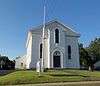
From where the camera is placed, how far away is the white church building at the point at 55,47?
141 feet

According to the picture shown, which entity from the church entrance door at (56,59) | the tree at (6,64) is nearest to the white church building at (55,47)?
the church entrance door at (56,59)

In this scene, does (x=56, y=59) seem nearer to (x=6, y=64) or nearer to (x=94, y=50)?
(x=94, y=50)

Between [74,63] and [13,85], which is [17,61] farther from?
[13,85]

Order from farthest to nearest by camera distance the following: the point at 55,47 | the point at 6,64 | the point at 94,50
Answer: the point at 6,64 → the point at 94,50 → the point at 55,47

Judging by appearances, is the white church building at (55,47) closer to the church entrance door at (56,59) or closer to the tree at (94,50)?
the church entrance door at (56,59)

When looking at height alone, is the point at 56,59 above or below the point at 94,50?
below

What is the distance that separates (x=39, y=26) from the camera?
44.9 m

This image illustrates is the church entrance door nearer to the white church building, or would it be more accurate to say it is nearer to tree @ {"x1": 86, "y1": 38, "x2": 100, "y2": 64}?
the white church building

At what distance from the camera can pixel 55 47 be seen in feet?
142

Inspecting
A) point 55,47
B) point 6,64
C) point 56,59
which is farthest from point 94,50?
point 6,64

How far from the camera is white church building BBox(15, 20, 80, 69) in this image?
42844mm

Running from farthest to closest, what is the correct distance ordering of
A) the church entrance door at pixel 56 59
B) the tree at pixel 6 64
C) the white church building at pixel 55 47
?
the tree at pixel 6 64 < the church entrance door at pixel 56 59 < the white church building at pixel 55 47

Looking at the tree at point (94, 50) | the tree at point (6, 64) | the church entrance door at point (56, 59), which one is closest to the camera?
the church entrance door at point (56, 59)

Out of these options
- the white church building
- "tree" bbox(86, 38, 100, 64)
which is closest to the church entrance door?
the white church building
